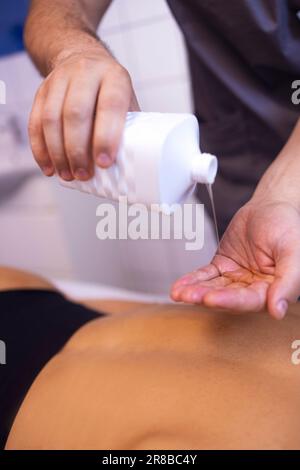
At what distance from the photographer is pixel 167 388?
1.93 feet

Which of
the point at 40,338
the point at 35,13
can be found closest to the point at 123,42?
the point at 35,13

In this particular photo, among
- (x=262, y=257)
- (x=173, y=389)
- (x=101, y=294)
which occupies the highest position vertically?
(x=262, y=257)

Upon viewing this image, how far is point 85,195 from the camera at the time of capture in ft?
5.30

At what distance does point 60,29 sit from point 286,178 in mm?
401

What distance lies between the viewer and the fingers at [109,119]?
48 cm

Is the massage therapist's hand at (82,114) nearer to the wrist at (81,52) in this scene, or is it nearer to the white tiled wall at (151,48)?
the wrist at (81,52)

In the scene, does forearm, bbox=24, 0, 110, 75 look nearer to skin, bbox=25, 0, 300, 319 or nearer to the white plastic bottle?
skin, bbox=25, 0, 300, 319

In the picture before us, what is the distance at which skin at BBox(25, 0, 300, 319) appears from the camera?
1.60ft

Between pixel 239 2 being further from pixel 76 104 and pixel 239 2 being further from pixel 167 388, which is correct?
pixel 167 388

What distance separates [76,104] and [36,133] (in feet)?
0.21

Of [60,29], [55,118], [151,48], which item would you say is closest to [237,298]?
[55,118]

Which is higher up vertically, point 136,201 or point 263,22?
point 263,22

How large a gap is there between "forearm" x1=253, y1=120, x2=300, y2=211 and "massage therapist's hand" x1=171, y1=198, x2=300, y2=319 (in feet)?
0.07

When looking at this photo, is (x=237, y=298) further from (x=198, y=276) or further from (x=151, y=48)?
(x=151, y=48)
